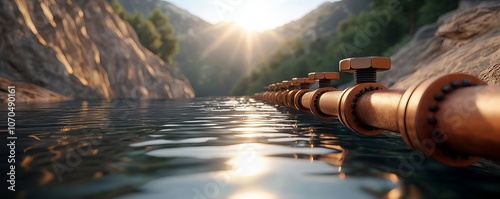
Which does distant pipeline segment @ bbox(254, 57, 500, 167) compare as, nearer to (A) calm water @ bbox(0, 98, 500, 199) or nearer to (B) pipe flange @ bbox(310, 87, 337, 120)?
(A) calm water @ bbox(0, 98, 500, 199)

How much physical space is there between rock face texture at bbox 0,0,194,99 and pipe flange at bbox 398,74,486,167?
2185cm

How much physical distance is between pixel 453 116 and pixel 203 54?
534 ft

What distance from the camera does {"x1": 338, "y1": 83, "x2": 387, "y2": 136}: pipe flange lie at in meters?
3.30

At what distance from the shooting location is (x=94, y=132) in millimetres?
4398

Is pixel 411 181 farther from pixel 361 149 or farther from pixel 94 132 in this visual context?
pixel 94 132

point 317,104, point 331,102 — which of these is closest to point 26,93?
point 317,104

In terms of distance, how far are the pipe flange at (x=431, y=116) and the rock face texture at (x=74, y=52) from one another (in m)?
21.8

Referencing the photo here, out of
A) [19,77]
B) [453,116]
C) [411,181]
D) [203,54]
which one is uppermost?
[203,54]

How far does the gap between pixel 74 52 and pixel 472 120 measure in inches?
1102

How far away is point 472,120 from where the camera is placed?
68.7 inches

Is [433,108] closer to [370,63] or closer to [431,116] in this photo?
[431,116]

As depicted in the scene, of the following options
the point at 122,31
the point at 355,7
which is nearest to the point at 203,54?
the point at 355,7

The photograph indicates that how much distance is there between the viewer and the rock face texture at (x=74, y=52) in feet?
66.4

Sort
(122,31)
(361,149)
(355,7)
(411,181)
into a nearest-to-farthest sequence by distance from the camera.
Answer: (411,181), (361,149), (122,31), (355,7)
